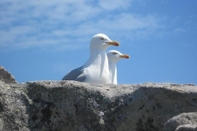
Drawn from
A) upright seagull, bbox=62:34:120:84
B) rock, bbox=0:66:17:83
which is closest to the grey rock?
rock, bbox=0:66:17:83

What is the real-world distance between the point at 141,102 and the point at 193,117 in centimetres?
83

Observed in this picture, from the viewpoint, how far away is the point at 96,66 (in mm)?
12000

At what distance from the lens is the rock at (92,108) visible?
3895 millimetres

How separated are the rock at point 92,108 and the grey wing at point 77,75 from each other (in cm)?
694

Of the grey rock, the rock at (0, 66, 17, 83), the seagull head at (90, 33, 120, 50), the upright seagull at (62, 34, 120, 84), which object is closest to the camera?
the grey rock

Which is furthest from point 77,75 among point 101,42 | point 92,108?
point 92,108

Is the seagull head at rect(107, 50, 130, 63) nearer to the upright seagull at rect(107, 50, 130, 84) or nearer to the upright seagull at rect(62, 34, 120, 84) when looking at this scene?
the upright seagull at rect(107, 50, 130, 84)

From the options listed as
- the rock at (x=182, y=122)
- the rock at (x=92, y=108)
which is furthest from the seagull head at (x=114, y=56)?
the rock at (x=182, y=122)

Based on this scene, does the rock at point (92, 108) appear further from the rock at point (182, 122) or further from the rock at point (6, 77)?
the rock at point (182, 122)

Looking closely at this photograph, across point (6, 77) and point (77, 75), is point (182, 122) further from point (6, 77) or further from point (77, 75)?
point (77, 75)

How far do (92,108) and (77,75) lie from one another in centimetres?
740

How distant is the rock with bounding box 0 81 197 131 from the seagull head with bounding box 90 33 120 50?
9438 millimetres

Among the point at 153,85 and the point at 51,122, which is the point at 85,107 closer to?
the point at 51,122

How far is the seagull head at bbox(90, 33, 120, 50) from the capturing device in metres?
13.5
